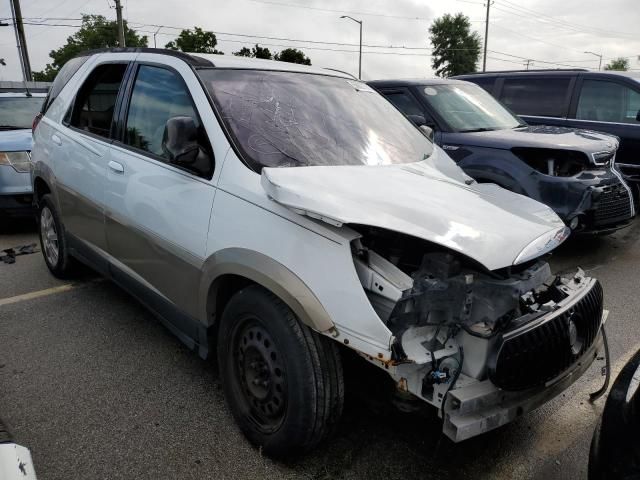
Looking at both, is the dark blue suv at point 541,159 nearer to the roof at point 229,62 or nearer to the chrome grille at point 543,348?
the roof at point 229,62

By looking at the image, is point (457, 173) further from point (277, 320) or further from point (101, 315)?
point (101, 315)

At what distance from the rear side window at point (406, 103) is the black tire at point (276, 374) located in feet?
14.7

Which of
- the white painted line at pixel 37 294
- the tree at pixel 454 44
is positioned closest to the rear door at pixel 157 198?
the white painted line at pixel 37 294

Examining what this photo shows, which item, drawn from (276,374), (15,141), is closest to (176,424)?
(276,374)

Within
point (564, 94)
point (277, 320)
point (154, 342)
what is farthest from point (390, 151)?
point (564, 94)

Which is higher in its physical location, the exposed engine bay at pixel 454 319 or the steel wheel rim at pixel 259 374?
the exposed engine bay at pixel 454 319

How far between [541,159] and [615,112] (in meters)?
2.60

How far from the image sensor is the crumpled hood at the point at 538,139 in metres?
5.28

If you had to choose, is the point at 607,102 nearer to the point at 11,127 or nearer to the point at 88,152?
the point at 88,152

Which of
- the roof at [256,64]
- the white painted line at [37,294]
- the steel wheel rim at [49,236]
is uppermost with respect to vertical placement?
the roof at [256,64]

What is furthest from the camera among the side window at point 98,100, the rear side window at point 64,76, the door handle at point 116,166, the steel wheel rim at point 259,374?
the rear side window at point 64,76

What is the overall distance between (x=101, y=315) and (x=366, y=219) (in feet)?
9.59

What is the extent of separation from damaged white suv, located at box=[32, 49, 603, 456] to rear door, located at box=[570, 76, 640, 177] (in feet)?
15.6

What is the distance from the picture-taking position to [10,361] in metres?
3.45
